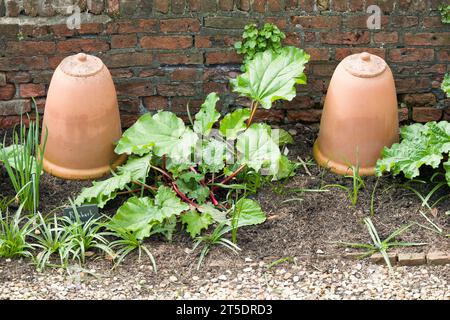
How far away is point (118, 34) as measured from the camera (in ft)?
17.4

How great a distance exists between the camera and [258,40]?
17.4ft

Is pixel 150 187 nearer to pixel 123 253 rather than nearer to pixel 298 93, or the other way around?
pixel 123 253

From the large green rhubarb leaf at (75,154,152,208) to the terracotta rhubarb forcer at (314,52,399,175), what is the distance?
1.02 metres

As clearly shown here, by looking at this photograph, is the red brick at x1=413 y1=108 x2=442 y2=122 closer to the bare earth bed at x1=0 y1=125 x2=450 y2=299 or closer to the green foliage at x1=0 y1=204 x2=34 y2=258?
the bare earth bed at x1=0 y1=125 x2=450 y2=299

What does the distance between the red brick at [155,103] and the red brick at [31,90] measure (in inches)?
23.0

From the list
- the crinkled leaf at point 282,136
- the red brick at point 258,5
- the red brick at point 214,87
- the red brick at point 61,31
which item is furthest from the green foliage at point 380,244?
the red brick at point 61,31

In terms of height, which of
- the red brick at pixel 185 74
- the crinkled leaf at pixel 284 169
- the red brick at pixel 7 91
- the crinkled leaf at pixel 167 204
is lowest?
the crinkled leaf at pixel 167 204

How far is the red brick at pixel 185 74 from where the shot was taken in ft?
17.9

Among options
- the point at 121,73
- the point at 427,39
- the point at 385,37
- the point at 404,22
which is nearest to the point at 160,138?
the point at 121,73

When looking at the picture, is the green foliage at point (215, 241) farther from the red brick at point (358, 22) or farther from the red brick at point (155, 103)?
the red brick at point (358, 22)

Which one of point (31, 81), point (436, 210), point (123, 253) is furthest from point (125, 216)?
point (436, 210)

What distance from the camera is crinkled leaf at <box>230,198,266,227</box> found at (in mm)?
4703

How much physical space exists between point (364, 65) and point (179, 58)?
1.06 metres

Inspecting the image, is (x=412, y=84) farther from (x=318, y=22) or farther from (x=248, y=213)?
(x=248, y=213)
